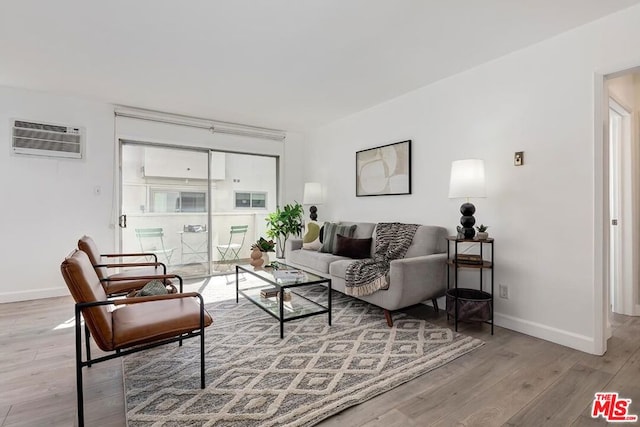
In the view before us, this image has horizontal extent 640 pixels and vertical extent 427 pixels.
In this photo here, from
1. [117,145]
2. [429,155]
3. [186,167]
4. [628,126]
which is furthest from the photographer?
[186,167]

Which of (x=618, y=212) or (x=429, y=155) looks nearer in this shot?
(x=618, y=212)

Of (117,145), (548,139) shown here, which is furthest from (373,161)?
(117,145)

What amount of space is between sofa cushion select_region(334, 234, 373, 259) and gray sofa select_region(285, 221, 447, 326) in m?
0.09

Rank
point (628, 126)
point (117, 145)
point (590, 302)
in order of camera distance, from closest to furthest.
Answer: point (590, 302) → point (628, 126) → point (117, 145)

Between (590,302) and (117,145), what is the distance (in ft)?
17.8

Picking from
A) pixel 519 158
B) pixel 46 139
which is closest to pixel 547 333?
pixel 519 158

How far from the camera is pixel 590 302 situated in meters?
2.31

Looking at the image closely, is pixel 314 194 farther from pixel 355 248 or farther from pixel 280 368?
pixel 280 368

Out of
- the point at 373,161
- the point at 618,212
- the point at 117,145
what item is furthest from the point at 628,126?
the point at 117,145

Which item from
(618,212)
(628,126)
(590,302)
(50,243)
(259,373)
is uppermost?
(628,126)

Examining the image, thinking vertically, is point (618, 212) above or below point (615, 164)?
below

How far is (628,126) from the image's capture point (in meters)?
3.05

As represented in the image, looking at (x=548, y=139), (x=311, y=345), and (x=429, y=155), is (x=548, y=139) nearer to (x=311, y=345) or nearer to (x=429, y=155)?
(x=429, y=155)

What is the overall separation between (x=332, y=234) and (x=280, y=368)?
7.57ft
